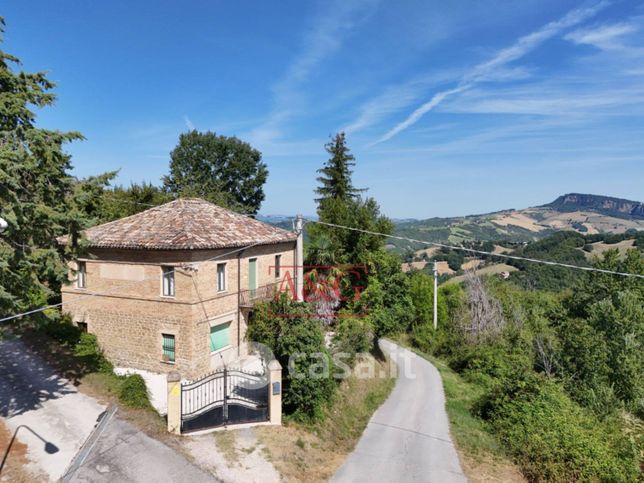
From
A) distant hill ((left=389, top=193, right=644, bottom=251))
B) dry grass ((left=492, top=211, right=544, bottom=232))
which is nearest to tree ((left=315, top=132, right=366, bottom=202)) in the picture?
distant hill ((left=389, top=193, right=644, bottom=251))

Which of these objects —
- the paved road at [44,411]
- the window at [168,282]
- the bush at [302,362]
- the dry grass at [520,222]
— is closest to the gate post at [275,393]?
the bush at [302,362]

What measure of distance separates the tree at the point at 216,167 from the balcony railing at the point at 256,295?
29.3m

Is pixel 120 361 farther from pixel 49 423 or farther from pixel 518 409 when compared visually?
pixel 518 409

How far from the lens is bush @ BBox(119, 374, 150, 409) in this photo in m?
12.3

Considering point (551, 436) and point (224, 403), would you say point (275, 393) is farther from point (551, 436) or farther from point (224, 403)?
point (551, 436)

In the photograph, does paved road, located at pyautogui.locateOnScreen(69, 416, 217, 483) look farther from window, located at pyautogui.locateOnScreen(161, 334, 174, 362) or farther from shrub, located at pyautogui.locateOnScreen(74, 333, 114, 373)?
window, located at pyautogui.locateOnScreen(161, 334, 174, 362)

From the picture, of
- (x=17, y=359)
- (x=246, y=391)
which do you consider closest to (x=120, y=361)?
(x=17, y=359)

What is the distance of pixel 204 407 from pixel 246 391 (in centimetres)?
208

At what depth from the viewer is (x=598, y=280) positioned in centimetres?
3033

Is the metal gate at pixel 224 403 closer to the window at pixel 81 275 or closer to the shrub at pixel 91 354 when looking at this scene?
the shrub at pixel 91 354

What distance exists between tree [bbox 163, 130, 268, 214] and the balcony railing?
96.2 feet

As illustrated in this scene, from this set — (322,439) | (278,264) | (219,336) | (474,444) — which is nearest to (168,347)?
(219,336)

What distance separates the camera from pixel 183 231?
16.4 meters

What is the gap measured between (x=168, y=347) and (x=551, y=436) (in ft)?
45.4
